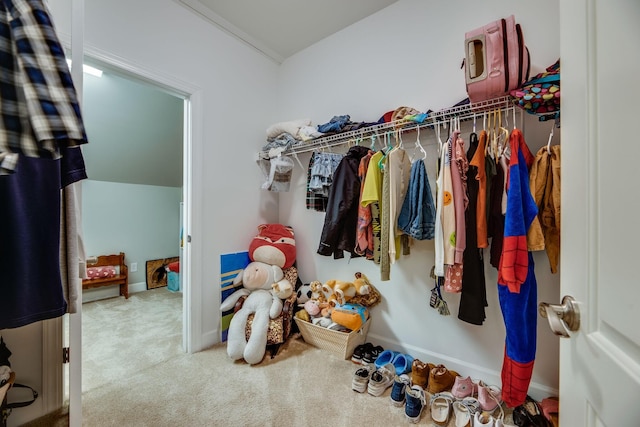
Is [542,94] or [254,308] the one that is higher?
[542,94]

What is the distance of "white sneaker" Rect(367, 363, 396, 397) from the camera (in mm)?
1507

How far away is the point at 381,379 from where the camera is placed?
156 centimetres

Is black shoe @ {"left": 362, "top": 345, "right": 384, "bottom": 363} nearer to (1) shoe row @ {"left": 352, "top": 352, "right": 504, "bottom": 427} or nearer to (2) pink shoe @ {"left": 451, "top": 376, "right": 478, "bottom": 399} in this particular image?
(1) shoe row @ {"left": 352, "top": 352, "right": 504, "bottom": 427}

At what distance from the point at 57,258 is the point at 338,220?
1357 millimetres

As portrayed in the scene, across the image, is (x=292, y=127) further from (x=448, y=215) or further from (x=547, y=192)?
(x=547, y=192)

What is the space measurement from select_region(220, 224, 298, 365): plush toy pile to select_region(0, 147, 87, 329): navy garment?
1.18 m

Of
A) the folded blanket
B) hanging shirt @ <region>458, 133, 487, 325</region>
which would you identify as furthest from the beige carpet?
the folded blanket

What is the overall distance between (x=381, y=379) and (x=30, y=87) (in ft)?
6.26

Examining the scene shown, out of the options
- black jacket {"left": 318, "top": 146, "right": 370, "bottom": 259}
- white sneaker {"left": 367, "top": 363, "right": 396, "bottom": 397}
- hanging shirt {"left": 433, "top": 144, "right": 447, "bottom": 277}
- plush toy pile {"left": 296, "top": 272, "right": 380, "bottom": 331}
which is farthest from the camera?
plush toy pile {"left": 296, "top": 272, "right": 380, "bottom": 331}

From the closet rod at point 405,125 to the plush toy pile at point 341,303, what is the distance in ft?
3.55

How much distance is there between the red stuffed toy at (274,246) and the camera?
2.20 meters

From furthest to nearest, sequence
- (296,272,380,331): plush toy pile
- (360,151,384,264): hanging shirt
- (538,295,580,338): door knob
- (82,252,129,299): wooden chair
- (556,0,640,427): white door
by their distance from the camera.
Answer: (82,252,129,299): wooden chair < (296,272,380,331): plush toy pile < (360,151,384,264): hanging shirt < (538,295,580,338): door knob < (556,0,640,427): white door

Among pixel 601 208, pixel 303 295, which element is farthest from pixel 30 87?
pixel 303 295

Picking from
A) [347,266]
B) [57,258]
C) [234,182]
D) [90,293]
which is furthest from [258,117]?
[90,293]
